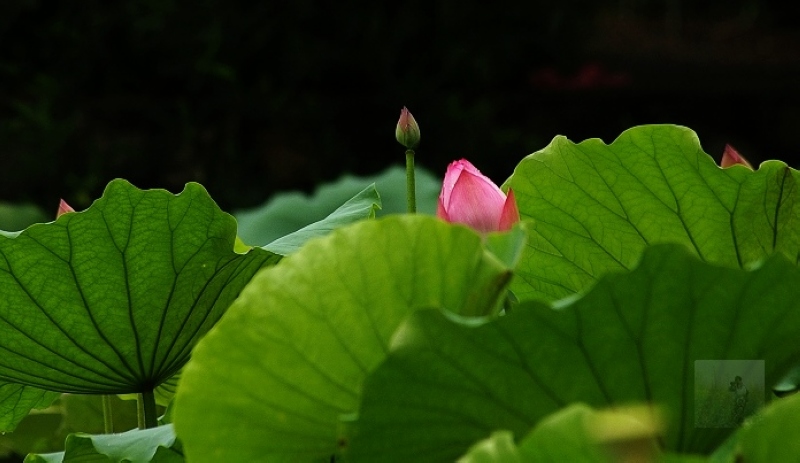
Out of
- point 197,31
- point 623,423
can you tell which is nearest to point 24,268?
point 623,423

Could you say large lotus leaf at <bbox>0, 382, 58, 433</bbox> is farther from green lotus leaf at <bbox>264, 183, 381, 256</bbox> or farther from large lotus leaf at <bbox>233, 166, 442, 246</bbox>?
large lotus leaf at <bbox>233, 166, 442, 246</bbox>

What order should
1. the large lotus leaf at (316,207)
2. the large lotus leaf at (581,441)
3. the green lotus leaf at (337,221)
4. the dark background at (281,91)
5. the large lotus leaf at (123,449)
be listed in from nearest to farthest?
the large lotus leaf at (581,441) < the large lotus leaf at (123,449) < the green lotus leaf at (337,221) < the large lotus leaf at (316,207) < the dark background at (281,91)

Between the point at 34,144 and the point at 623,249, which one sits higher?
the point at 34,144

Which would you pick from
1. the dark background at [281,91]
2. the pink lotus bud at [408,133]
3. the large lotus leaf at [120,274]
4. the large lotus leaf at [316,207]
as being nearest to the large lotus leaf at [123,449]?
the large lotus leaf at [120,274]

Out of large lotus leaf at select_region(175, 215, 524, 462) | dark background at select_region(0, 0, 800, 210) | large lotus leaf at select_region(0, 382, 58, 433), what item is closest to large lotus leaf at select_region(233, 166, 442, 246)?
large lotus leaf at select_region(0, 382, 58, 433)

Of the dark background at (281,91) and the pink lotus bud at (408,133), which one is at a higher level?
the dark background at (281,91)

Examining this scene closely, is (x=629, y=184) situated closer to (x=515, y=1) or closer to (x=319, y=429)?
(x=319, y=429)

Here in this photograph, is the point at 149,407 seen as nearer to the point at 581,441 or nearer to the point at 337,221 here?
the point at 337,221

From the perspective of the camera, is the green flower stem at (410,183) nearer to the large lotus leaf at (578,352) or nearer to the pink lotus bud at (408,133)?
the pink lotus bud at (408,133)

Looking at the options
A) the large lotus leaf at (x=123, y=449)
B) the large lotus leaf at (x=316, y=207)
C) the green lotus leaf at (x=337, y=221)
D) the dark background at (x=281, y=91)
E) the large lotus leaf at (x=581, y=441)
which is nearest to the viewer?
the large lotus leaf at (x=581, y=441)
